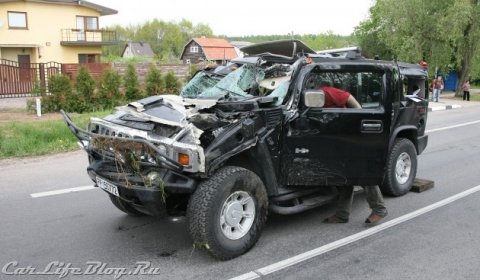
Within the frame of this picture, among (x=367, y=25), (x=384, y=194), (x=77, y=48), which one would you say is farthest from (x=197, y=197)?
(x=367, y=25)

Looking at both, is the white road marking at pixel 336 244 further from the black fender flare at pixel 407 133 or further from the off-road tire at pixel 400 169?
the black fender flare at pixel 407 133

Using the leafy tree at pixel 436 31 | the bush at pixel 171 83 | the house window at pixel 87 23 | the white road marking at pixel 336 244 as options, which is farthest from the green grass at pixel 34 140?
the house window at pixel 87 23

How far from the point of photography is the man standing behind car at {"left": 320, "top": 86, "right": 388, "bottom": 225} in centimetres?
534

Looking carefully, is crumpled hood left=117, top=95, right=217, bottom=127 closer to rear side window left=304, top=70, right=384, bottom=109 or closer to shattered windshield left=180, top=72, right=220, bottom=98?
shattered windshield left=180, top=72, right=220, bottom=98

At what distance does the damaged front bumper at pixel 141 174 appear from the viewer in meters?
4.26

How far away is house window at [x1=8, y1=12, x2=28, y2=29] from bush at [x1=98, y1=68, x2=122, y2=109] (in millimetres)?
24554

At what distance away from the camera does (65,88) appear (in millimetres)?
17094

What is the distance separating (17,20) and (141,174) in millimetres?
39074

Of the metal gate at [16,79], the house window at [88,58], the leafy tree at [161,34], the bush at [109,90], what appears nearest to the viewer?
the bush at [109,90]

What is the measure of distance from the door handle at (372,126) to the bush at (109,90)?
13.9 meters

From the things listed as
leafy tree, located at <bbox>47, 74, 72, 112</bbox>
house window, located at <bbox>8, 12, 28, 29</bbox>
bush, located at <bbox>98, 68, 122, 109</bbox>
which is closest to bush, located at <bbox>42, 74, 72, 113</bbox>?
leafy tree, located at <bbox>47, 74, 72, 112</bbox>

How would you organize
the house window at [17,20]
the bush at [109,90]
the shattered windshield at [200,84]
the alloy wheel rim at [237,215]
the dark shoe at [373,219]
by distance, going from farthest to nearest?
the house window at [17,20] < the bush at [109,90] < the shattered windshield at [200,84] < the dark shoe at [373,219] < the alloy wheel rim at [237,215]

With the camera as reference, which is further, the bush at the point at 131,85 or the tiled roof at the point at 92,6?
the tiled roof at the point at 92,6

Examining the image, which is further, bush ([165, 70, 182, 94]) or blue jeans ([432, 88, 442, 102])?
blue jeans ([432, 88, 442, 102])
